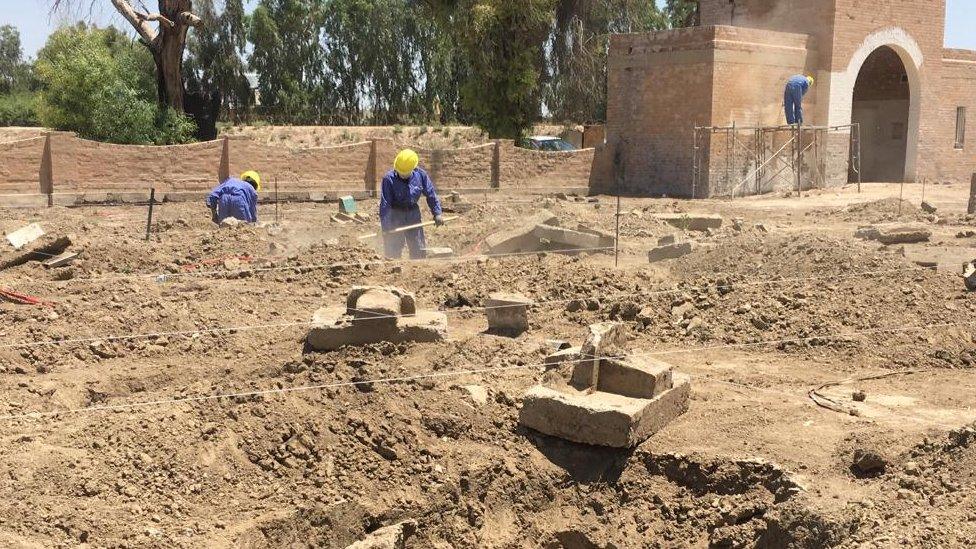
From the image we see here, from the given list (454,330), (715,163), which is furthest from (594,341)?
(715,163)

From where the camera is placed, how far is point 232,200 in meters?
13.4

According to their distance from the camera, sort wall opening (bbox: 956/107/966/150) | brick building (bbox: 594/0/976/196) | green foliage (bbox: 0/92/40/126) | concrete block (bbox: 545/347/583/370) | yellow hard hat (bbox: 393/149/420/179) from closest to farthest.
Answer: concrete block (bbox: 545/347/583/370)
yellow hard hat (bbox: 393/149/420/179)
brick building (bbox: 594/0/976/196)
wall opening (bbox: 956/107/966/150)
green foliage (bbox: 0/92/40/126)

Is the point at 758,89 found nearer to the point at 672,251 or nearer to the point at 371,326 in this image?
the point at 672,251

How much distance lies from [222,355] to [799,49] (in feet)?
64.2

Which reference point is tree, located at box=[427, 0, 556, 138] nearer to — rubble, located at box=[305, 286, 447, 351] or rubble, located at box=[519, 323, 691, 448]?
rubble, located at box=[305, 286, 447, 351]

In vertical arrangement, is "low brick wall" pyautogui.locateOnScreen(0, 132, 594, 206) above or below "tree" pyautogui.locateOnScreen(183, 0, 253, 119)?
below

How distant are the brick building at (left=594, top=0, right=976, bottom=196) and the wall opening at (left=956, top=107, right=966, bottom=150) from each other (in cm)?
32

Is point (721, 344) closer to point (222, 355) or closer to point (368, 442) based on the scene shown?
point (368, 442)

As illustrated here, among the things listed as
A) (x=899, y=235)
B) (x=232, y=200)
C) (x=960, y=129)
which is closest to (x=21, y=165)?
(x=232, y=200)

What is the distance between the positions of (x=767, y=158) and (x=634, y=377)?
18.6 m

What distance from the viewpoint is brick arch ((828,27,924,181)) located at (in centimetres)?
2355

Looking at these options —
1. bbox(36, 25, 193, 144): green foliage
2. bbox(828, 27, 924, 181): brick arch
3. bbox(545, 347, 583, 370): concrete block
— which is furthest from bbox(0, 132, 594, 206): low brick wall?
bbox(545, 347, 583, 370): concrete block

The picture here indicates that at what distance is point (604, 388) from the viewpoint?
6.03 meters

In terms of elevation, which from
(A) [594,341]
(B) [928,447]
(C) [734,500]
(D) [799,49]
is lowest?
(C) [734,500]
